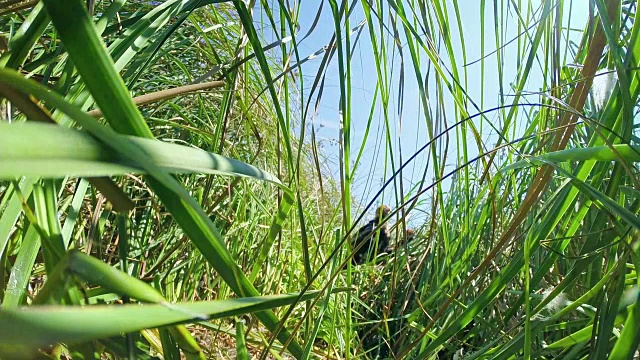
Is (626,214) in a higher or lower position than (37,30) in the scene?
lower

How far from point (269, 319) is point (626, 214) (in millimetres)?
179

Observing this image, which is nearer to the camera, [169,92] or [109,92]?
[109,92]

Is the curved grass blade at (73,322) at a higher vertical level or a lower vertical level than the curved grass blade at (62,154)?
lower

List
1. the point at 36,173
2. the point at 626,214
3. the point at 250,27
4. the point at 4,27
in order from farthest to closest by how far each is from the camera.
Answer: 1. the point at 4,27
2. the point at 250,27
3. the point at 626,214
4. the point at 36,173

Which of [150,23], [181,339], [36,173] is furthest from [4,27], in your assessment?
[36,173]

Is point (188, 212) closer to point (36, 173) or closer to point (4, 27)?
point (36, 173)

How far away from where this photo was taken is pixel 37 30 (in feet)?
0.89

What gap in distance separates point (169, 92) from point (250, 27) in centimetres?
7

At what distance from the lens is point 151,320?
15cm

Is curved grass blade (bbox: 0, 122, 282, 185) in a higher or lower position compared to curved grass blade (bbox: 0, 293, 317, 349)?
higher

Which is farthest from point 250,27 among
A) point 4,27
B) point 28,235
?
point 4,27

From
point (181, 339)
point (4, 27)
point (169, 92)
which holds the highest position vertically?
point (4, 27)

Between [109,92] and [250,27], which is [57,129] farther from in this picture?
[250,27]

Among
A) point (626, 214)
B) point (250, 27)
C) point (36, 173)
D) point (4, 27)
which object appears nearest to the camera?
point (36, 173)
